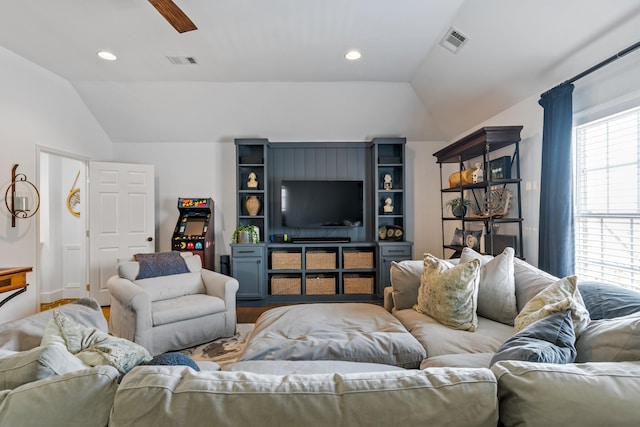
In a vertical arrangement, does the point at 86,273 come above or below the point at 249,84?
below

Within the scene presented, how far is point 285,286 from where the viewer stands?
14.4ft

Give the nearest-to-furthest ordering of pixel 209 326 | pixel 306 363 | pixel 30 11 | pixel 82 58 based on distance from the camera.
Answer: pixel 306 363 < pixel 30 11 < pixel 209 326 < pixel 82 58

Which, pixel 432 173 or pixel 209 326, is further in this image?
pixel 432 173

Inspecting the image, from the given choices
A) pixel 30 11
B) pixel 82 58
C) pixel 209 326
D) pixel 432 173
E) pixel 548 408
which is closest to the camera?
pixel 548 408

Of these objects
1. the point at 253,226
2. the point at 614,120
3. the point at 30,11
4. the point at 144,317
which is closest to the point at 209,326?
the point at 144,317

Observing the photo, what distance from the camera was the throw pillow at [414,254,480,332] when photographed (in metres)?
1.98

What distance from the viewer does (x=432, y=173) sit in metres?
4.84

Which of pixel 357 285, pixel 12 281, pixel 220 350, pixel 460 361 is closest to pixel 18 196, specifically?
pixel 12 281

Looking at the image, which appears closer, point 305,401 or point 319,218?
point 305,401

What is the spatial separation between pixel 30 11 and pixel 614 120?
4712mm

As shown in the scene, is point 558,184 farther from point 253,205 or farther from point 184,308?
point 253,205

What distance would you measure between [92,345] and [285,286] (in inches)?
132

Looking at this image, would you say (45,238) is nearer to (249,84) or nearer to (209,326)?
(209,326)

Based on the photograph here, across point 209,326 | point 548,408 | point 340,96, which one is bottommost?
point 209,326
